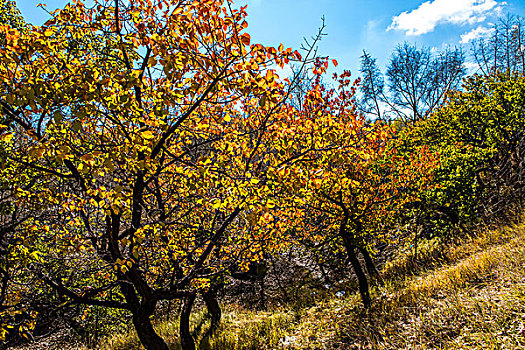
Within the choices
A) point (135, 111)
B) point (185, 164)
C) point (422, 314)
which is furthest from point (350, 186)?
point (135, 111)

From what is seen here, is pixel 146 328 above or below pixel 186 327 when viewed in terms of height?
above

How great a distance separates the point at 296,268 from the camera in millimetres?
12734

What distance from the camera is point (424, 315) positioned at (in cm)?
482

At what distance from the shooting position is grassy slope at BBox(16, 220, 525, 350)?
3773 millimetres

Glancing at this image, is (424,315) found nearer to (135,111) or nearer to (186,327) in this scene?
(186,327)

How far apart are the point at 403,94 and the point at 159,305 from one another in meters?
24.1

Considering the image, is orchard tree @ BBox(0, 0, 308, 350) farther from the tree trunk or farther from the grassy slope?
the grassy slope

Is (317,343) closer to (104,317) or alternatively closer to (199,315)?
(199,315)

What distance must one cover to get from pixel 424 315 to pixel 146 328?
4.71 metres

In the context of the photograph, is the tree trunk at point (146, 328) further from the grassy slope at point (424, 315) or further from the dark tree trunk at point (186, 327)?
the grassy slope at point (424, 315)

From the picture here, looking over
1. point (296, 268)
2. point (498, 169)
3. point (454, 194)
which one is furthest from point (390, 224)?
point (296, 268)

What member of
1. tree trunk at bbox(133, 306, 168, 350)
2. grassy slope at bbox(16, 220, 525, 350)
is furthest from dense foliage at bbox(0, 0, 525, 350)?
grassy slope at bbox(16, 220, 525, 350)

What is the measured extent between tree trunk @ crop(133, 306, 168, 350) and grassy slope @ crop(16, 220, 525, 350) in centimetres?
269

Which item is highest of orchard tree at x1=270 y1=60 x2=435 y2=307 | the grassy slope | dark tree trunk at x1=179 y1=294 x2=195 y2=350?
orchard tree at x1=270 y1=60 x2=435 y2=307
